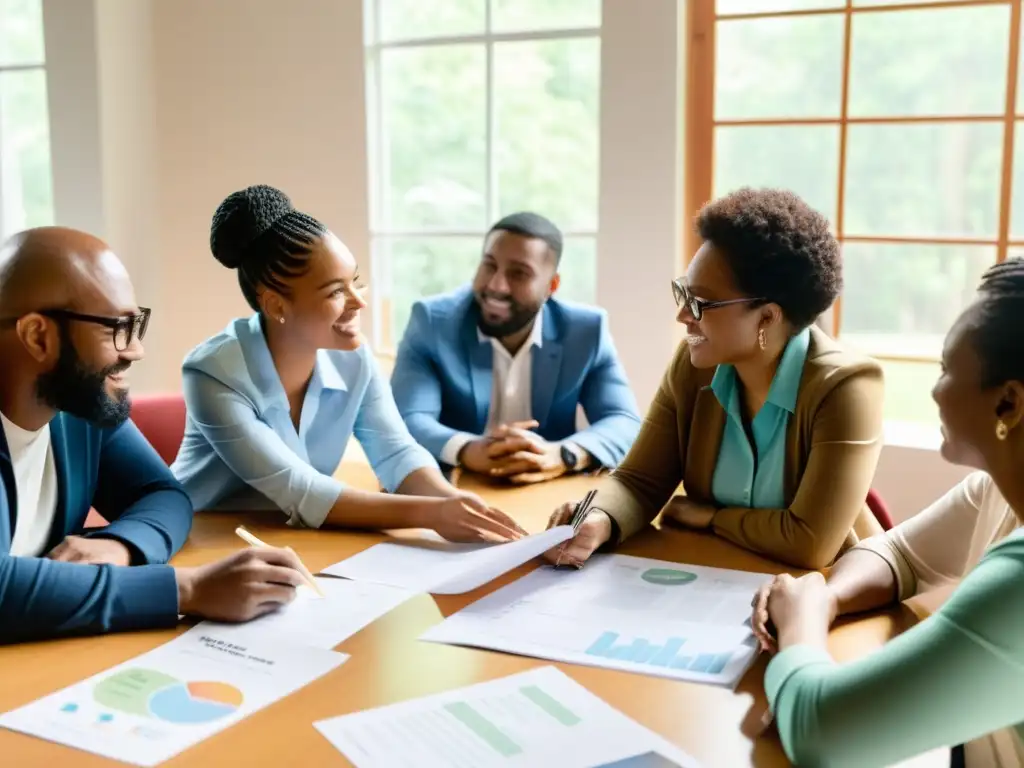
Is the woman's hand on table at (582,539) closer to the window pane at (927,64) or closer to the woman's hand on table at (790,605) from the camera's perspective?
the woman's hand on table at (790,605)

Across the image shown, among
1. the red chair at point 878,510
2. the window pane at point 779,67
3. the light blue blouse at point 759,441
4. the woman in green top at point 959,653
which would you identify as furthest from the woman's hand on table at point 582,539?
the window pane at point 779,67

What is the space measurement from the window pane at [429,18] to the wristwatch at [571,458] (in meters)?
2.04

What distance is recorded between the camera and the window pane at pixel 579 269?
385 centimetres

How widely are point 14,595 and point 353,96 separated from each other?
2.89 m

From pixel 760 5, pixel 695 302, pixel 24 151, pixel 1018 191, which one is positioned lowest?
pixel 695 302

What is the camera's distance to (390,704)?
120 cm

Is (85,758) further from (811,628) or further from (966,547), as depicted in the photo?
(966,547)

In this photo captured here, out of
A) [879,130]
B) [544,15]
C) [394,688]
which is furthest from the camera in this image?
[544,15]

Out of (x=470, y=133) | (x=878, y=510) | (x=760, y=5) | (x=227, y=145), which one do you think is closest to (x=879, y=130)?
(x=760, y=5)

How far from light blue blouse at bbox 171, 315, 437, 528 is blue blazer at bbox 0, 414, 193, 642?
0.49ft

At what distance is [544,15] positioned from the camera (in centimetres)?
378

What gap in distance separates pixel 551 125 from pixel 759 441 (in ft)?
7.43

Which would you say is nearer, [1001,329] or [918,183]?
[1001,329]

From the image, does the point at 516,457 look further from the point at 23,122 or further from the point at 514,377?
the point at 23,122
